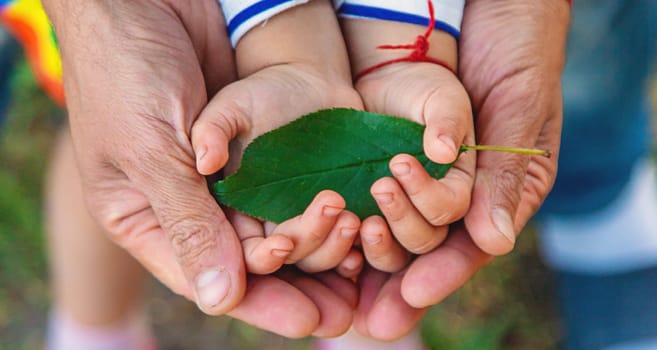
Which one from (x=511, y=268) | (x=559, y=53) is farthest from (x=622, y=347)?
(x=559, y=53)

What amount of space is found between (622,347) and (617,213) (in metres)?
0.34

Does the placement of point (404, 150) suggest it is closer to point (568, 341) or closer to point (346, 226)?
point (346, 226)

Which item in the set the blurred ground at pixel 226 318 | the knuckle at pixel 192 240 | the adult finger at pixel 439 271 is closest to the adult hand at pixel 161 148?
the knuckle at pixel 192 240

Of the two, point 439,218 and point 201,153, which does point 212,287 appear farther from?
point 439,218

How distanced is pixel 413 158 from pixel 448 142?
0.04 meters

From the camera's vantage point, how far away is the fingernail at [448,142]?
0.81 m

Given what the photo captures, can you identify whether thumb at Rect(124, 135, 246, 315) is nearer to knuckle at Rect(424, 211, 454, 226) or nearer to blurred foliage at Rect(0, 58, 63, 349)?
knuckle at Rect(424, 211, 454, 226)

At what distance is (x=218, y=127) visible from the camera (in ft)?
2.79

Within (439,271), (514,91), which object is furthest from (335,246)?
(514,91)

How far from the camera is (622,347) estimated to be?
1.77m

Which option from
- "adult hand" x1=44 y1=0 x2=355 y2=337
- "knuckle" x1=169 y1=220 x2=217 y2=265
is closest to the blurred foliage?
"adult hand" x1=44 y1=0 x2=355 y2=337

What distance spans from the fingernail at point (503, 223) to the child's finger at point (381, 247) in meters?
0.13

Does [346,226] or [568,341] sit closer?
[346,226]

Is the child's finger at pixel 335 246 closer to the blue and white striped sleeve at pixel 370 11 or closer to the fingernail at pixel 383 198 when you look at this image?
the fingernail at pixel 383 198
